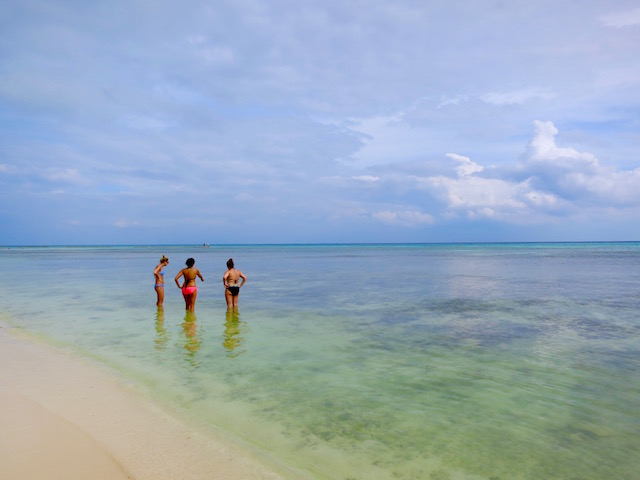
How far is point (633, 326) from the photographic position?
1292 centimetres

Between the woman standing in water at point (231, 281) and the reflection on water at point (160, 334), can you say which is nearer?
the reflection on water at point (160, 334)

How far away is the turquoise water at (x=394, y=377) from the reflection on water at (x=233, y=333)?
6 cm

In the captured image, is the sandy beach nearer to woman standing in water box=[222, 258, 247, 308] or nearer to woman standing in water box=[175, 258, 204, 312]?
woman standing in water box=[175, 258, 204, 312]

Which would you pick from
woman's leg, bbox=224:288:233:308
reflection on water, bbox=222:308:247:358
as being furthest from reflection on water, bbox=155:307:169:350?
woman's leg, bbox=224:288:233:308

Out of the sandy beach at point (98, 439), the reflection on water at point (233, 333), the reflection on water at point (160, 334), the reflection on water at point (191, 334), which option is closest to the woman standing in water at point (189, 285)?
the reflection on water at point (191, 334)

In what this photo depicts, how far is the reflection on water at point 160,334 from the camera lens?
10625mm

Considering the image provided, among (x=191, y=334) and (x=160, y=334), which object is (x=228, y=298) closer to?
(x=191, y=334)

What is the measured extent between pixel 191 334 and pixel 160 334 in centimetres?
91

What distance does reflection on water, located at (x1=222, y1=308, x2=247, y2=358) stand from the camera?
33.2 feet

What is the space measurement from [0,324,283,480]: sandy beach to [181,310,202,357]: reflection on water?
2.54 metres

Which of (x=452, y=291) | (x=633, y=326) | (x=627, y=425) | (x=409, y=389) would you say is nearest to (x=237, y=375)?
(x=409, y=389)

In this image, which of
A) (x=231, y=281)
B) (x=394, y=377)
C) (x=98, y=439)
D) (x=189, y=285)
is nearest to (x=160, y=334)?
(x=189, y=285)

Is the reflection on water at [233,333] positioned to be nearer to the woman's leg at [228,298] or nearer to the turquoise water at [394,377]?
the turquoise water at [394,377]

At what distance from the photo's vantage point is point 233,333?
12.0 meters
